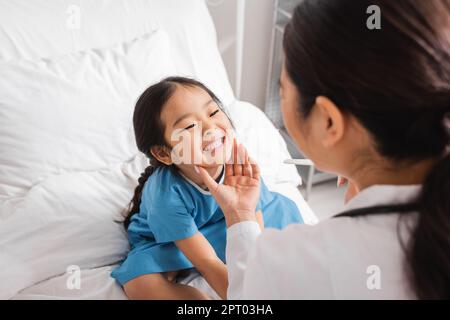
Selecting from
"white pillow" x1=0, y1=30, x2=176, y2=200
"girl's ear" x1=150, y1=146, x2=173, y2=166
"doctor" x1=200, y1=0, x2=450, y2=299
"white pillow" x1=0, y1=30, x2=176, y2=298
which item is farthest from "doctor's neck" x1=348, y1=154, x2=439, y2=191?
"white pillow" x1=0, y1=30, x2=176, y2=200

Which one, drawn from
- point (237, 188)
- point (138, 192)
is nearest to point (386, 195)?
Result: point (237, 188)

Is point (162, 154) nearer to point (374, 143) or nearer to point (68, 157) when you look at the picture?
point (68, 157)

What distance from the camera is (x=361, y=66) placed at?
54 cm

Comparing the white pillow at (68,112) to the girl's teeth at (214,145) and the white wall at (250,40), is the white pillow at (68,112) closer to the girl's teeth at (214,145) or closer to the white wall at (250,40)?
the girl's teeth at (214,145)

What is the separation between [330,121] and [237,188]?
0.41 metres

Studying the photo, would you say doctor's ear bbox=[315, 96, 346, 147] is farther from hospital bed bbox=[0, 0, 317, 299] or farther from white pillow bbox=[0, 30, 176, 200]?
white pillow bbox=[0, 30, 176, 200]

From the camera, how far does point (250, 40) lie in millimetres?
2018

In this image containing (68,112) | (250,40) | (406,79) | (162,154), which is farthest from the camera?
(250,40)

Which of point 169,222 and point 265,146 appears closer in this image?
point 169,222

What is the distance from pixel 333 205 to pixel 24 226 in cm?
133

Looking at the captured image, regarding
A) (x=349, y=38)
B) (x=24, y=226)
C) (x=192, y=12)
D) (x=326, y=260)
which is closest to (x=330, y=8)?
(x=349, y=38)

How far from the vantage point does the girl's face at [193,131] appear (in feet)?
3.37

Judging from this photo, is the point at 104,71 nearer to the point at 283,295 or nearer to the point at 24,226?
the point at 24,226

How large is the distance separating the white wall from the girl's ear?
3.30ft
